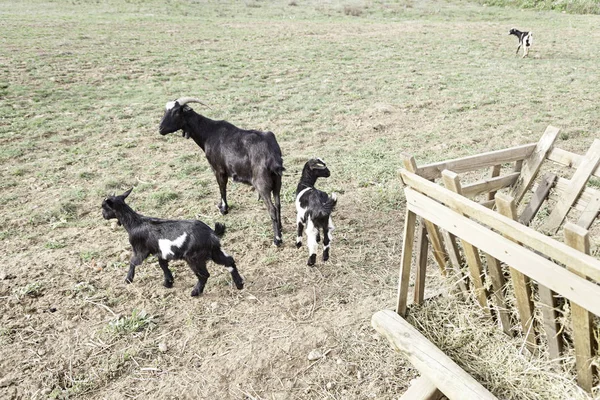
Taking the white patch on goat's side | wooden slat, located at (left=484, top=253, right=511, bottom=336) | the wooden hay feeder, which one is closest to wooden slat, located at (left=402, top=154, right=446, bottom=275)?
the wooden hay feeder

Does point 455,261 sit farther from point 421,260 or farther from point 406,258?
point 406,258

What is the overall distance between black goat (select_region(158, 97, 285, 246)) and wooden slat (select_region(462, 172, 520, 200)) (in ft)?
7.52

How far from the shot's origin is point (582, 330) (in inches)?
97.0

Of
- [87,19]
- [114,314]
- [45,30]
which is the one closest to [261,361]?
[114,314]

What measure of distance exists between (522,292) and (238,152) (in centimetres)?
360

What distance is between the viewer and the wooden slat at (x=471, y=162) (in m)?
3.29

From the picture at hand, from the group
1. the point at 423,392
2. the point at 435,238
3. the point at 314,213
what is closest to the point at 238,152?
the point at 314,213

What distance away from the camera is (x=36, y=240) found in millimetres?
5340

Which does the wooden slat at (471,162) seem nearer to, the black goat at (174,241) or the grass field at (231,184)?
the grass field at (231,184)

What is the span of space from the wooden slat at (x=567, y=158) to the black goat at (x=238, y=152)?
2735 mm

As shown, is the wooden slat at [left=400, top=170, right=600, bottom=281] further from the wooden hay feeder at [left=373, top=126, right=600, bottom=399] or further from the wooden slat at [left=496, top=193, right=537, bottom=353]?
the wooden slat at [left=496, top=193, right=537, bottom=353]

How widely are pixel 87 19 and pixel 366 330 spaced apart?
22896mm

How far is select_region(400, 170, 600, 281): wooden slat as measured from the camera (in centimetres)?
208

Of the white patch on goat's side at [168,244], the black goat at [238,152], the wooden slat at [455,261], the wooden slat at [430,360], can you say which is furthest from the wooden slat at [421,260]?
the white patch on goat's side at [168,244]
